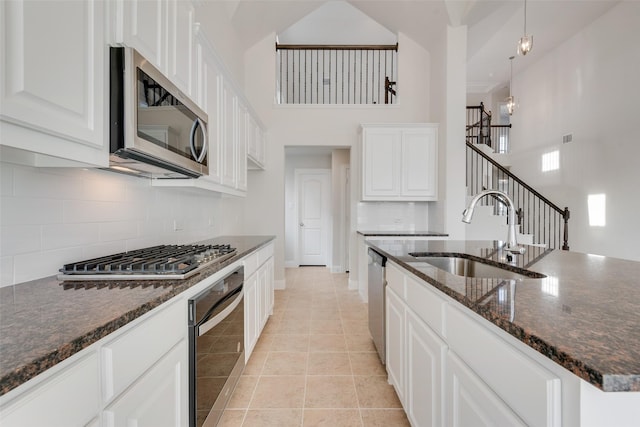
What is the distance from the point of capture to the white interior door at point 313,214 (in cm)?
672

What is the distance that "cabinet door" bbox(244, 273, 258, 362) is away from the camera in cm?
219

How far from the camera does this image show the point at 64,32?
902mm

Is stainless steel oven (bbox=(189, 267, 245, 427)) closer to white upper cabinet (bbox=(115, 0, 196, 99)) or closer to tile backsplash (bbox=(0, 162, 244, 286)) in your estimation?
tile backsplash (bbox=(0, 162, 244, 286))

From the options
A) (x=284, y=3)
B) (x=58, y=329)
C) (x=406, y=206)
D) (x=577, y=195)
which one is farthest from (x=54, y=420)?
(x=577, y=195)

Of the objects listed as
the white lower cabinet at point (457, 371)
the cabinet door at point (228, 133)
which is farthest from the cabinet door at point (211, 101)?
the white lower cabinet at point (457, 371)

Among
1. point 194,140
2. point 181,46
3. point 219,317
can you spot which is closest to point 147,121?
point 194,140

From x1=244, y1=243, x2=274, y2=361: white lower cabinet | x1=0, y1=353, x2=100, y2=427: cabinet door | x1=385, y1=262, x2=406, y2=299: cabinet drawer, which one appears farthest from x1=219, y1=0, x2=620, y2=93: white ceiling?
x1=0, y1=353, x2=100, y2=427: cabinet door

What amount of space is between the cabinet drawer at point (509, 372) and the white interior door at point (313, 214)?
225 inches

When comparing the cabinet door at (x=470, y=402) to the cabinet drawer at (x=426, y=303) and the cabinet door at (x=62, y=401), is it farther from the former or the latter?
the cabinet door at (x=62, y=401)

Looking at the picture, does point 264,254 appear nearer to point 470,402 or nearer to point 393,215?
point 470,402

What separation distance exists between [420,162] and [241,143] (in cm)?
254

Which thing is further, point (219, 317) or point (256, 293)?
point (256, 293)

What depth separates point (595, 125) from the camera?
15.8 ft

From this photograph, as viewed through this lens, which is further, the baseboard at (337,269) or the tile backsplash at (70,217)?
the baseboard at (337,269)
